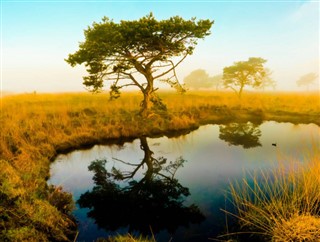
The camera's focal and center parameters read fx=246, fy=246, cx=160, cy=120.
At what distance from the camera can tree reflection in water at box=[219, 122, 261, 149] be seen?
11.6 m

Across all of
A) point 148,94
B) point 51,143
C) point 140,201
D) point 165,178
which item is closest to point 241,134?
point 148,94

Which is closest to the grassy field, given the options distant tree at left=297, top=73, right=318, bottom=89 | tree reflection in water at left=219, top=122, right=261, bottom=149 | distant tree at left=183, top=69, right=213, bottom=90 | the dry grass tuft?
tree reflection in water at left=219, top=122, right=261, bottom=149

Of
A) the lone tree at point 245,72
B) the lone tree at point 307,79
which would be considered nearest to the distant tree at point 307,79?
the lone tree at point 307,79

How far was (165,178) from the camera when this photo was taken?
768cm

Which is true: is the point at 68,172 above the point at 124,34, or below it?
below

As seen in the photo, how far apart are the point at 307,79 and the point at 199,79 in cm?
4403

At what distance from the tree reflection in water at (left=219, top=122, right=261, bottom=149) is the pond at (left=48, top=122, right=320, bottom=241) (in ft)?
0.16

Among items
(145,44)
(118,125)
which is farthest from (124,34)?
(118,125)

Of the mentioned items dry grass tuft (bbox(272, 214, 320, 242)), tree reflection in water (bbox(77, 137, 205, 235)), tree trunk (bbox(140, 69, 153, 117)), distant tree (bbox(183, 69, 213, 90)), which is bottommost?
tree reflection in water (bbox(77, 137, 205, 235))

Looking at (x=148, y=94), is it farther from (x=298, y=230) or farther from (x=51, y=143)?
(x=298, y=230)

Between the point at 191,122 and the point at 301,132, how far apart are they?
611cm

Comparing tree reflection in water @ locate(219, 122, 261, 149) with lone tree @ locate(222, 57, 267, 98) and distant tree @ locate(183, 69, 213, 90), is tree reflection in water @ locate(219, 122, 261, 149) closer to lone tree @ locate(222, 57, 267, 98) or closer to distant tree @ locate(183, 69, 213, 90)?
lone tree @ locate(222, 57, 267, 98)

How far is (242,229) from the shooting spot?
484 cm

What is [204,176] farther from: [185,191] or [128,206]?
[128,206]
